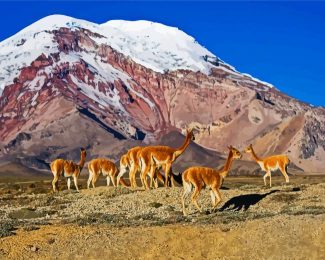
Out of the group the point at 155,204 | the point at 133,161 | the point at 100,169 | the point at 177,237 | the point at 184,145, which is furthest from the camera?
the point at 100,169

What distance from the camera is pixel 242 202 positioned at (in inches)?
1303

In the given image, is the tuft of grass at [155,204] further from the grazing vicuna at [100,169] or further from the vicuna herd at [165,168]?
the grazing vicuna at [100,169]

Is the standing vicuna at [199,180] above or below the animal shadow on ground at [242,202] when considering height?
above

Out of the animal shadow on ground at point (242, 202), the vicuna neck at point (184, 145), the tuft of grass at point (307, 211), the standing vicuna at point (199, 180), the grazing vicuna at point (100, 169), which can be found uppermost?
the vicuna neck at point (184, 145)

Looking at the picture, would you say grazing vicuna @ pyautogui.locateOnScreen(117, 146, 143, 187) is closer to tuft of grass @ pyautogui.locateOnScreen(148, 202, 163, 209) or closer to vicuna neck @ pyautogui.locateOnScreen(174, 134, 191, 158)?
vicuna neck @ pyautogui.locateOnScreen(174, 134, 191, 158)

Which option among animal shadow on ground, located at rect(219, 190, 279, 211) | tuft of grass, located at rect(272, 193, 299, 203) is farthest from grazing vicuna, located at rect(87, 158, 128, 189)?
tuft of grass, located at rect(272, 193, 299, 203)

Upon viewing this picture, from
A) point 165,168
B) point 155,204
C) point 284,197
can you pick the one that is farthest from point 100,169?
point 284,197

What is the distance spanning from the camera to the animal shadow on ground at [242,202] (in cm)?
3194

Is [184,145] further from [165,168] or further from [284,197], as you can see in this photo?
[284,197]

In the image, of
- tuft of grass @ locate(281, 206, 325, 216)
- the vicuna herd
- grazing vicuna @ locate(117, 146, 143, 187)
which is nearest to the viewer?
tuft of grass @ locate(281, 206, 325, 216)

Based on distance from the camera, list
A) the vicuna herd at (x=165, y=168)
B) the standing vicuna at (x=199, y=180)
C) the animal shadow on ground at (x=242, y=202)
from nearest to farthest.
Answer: the standing vicuna at (x=199, y=180)
the vicuna herd at (x=165, y=168)
the animal shadow on ground at (x=242, y=202)

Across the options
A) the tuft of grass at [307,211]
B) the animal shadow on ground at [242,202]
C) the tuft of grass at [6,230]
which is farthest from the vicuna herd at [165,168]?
the tuft of grass at [6,230]

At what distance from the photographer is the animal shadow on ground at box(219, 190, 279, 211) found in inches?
1258

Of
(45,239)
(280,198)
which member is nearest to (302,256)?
(45,239)
